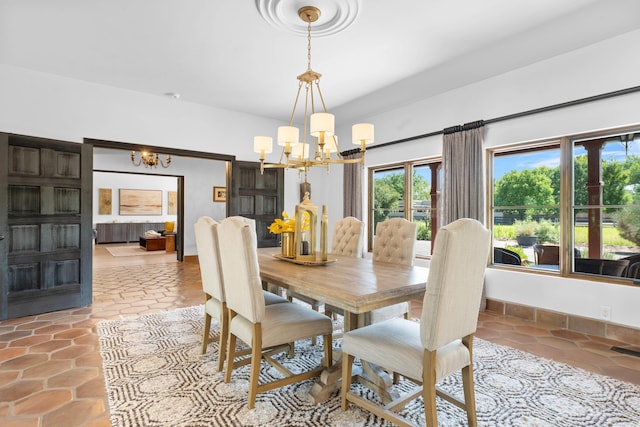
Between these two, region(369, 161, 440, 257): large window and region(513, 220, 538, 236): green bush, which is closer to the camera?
region(513, 220, 538, 236): green bush

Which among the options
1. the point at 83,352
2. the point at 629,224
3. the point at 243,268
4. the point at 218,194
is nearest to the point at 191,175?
the point at 218,194

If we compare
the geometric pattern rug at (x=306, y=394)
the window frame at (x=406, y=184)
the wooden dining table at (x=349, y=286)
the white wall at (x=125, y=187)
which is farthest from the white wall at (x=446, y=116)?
the white wall at (x=125, y=187)

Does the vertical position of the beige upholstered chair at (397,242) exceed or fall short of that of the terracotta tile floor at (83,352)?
it exceeds it

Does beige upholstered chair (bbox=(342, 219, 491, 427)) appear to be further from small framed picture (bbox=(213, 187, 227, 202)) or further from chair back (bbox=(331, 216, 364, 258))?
small framed picture (bbox=(213, 187, 227, 202))

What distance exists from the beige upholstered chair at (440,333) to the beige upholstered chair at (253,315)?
0.31 metres

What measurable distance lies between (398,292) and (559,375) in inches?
60.4

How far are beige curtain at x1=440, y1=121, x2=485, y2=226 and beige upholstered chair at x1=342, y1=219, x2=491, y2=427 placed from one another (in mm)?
2410

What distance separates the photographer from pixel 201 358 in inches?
102

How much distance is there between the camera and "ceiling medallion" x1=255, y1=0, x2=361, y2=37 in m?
2.44

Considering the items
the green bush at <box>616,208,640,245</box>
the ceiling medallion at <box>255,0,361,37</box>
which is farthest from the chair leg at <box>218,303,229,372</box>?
the green bush at <box>616,208,640,245</box>

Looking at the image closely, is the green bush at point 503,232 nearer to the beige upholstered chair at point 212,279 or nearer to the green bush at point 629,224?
the green bush at point 629,224

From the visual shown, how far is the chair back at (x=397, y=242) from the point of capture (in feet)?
9.57

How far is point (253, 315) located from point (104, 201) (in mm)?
11596

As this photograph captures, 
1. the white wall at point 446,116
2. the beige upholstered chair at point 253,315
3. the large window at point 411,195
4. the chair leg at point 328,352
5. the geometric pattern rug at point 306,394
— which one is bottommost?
the geometric pattern rug at point 306,394
